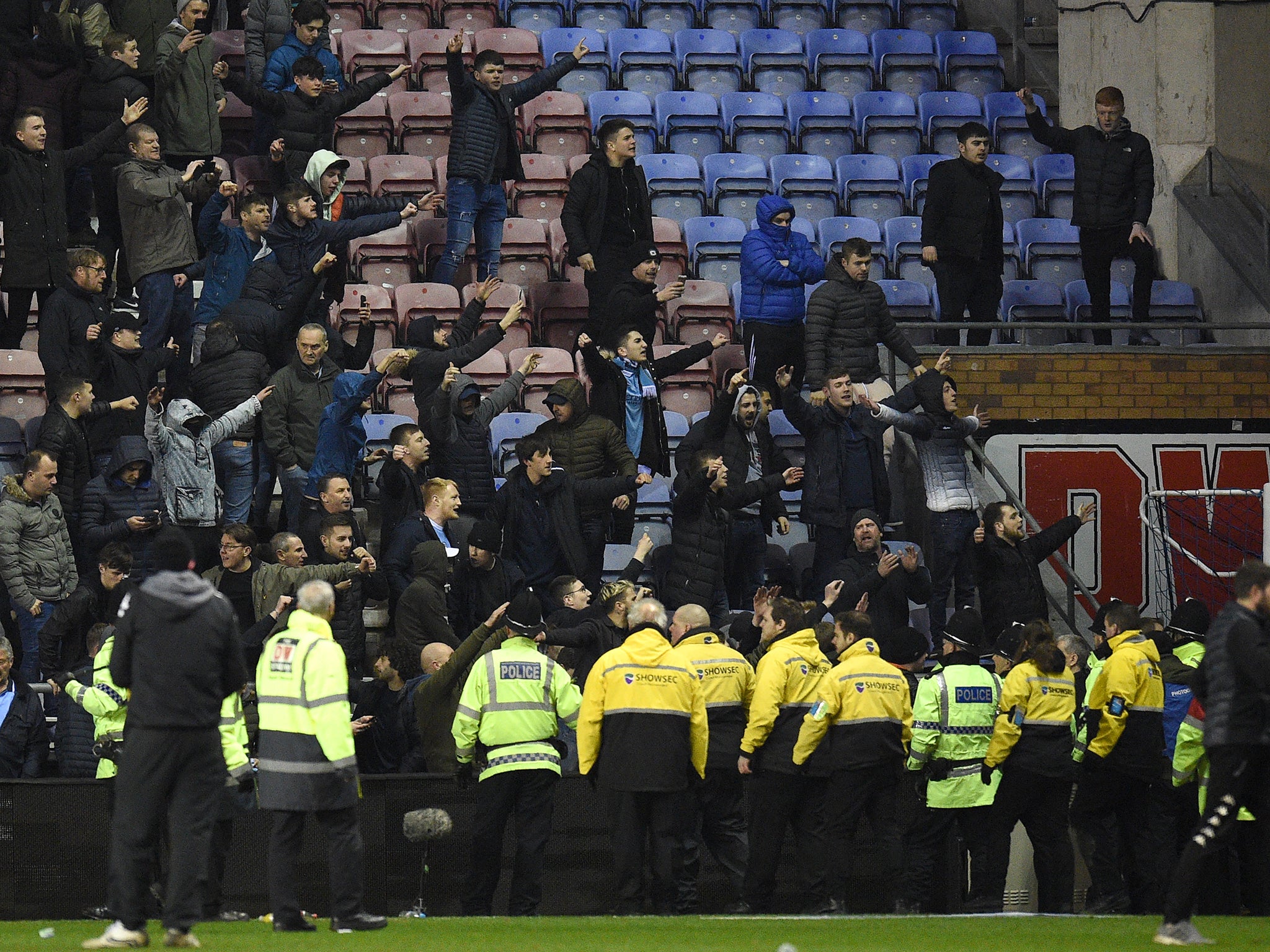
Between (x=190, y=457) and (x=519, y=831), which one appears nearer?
(x=519, y=831)

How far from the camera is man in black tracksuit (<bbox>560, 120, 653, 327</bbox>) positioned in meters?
15.0

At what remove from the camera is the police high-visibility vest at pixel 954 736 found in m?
11.2

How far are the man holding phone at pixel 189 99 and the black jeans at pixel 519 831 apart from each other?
22.5 ft

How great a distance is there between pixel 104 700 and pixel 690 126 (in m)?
9.76

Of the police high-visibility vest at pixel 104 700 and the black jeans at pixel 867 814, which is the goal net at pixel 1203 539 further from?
the police high-visibility vest at pixel 104 700

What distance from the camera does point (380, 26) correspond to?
19031mm

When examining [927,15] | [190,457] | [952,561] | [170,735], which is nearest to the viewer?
[170,735]

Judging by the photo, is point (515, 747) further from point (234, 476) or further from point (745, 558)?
point (234, 476)

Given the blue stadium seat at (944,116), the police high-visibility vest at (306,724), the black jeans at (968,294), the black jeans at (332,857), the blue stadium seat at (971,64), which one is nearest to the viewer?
the police high-visibility vest at (306,724)

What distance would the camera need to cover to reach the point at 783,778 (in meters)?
11.1

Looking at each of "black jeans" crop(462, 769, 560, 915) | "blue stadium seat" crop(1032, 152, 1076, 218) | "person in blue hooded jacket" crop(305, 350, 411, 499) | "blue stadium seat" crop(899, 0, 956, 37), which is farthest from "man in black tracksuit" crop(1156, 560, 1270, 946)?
"blue stadium seat" crop(899, 0, 956, 37)

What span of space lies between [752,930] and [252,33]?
32.7ft

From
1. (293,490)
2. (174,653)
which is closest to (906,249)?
(293,490)

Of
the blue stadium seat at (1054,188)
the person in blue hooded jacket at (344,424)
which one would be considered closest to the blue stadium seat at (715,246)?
the blue stadium seat at (1054,188)
